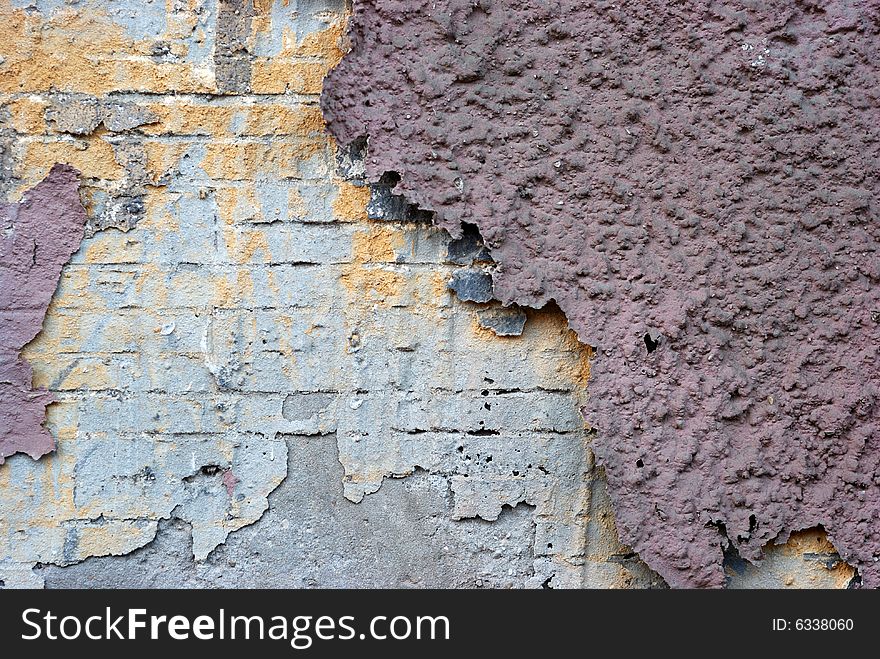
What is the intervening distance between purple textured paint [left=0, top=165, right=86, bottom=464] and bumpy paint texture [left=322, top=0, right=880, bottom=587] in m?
0.60

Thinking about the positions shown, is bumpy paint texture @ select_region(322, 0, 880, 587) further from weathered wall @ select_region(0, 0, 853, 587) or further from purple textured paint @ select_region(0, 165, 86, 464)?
purple textured paint @ select_region(0, 165, 86, 464)

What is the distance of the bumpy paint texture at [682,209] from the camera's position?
1459mm

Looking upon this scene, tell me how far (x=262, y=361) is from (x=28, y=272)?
527 mm

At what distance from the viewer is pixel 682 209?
1.49 meters

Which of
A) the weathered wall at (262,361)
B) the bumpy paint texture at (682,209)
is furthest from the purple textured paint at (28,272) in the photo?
the bumpy paint texture at (682,209)

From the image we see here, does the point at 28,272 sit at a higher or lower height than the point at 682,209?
lower

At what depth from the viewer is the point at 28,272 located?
152 centimetres

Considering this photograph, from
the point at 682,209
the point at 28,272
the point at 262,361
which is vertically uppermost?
the point at 682,209

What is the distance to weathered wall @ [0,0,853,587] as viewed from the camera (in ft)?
5.01

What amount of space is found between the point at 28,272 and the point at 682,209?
140 centimetres

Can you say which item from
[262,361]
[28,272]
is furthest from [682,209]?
[28,272]

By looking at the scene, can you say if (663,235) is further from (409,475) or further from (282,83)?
(282,83)

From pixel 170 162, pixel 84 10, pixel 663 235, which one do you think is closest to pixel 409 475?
pixel 663 235

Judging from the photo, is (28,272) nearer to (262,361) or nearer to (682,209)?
(262,361)
